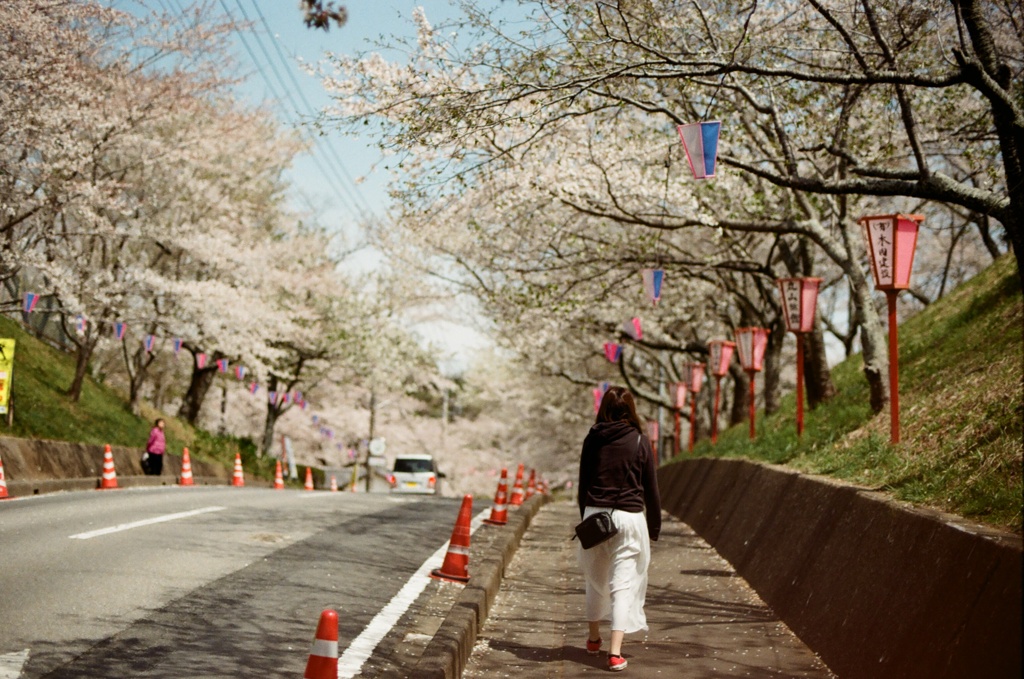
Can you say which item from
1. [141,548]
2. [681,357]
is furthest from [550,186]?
[681,357]

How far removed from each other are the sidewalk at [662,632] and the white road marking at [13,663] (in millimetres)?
2628

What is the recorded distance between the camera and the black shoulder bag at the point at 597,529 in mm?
6609

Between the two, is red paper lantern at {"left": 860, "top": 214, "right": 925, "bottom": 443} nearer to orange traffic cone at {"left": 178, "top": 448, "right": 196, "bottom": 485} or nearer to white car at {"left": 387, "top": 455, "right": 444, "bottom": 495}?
orange traffic cone at {"left": 178, "top": 448, "right": 196, "bottom": 485}

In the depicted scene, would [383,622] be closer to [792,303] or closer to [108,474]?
[792,303]

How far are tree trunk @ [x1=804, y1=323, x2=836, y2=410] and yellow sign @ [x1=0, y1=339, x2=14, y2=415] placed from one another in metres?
14.0

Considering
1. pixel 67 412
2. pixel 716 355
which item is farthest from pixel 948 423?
pixel 67 412

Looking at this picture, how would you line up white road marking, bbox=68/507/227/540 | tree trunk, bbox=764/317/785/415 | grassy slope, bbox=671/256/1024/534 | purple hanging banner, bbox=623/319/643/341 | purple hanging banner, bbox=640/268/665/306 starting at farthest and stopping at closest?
purple hanging banner, bbox=623/319/643/341, tree trunk, bbox=764/317/785/415, purple hanging banner, bbox=640/268/665/306, white road marking, bbox=68/507/227/540, grassy slope, bbox=671/256/1024/534

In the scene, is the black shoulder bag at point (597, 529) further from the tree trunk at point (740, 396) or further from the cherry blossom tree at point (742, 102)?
the tree trunk at point (740, 396)

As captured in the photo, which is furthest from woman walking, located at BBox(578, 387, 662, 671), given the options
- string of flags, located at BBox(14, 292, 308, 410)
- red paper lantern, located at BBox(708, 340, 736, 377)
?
red paper lantern, located at BBox(708, 340, 736, 377)

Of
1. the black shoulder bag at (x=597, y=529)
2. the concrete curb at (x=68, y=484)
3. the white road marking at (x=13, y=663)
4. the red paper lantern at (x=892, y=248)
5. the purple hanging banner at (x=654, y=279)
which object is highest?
the purple hanging banner at (x=654, y=279)

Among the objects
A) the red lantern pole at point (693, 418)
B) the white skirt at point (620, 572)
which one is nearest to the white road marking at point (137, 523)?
the white skirt at point (620, 572)

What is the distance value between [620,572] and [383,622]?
6.59 feet

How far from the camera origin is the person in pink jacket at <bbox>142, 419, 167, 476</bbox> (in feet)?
75.6

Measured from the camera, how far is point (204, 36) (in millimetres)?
24000
